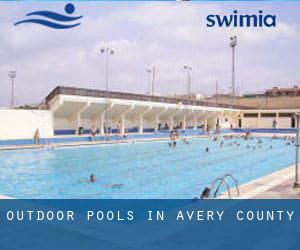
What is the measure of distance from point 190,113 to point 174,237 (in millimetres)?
36092

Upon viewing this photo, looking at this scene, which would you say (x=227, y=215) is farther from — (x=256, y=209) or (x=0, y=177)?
(x=0, y=177)

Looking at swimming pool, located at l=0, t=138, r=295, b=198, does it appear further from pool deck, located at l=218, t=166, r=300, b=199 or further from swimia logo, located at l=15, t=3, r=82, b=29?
swimia logo, located at l=15, t=3, r=82, b=29

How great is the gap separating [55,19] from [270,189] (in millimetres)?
15776

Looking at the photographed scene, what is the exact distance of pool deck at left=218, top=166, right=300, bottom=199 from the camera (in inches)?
270

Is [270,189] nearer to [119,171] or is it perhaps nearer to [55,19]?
[119,171]

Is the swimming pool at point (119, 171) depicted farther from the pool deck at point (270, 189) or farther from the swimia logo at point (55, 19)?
the swimia logo at point (55, 19)

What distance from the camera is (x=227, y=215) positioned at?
5.58 m

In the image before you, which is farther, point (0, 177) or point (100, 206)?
point (0, 177)

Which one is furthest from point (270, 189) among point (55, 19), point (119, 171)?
point (55, 19)

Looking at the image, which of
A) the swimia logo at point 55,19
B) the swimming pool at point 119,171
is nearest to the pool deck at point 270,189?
the swimming pool at point 119,171

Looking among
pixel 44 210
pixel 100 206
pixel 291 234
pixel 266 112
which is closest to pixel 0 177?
pixel 100 206

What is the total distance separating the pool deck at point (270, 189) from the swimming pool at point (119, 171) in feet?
6.63

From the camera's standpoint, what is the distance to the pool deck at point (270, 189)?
6.86 m

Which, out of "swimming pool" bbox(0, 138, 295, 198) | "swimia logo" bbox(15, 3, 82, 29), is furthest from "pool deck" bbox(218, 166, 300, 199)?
"swimia logo" bbox(15, 3, 82, 29)
